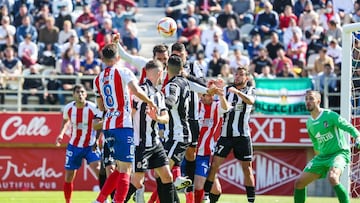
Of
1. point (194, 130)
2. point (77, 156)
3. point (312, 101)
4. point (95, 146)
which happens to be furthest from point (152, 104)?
point (77, 156)

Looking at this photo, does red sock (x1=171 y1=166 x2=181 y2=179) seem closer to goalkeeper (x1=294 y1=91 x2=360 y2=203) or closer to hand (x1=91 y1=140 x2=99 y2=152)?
goalkeeper (x1=294 y1=91 x2=360 y2=203)

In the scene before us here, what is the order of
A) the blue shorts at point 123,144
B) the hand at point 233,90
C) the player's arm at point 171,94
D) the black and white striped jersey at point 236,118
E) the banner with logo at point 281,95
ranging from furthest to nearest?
the banner with logo at point 281,95, the black and white striped jersey at point 236,118, the hand at point 233,90, the player's arm at point 171,94, the blue shorts at point 123,144

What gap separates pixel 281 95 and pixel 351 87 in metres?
6.63

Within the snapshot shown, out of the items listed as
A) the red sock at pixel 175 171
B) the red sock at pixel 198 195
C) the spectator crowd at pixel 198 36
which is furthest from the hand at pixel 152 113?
the spectator crowd at pixel 198 36

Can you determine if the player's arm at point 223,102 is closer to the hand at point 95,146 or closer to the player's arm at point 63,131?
the hand at point 95,146

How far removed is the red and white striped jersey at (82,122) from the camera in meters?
18.0

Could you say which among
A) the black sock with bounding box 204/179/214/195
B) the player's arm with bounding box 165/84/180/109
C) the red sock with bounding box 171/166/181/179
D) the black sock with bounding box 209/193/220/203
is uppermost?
the player's arm with bounding box 165/84/180/109

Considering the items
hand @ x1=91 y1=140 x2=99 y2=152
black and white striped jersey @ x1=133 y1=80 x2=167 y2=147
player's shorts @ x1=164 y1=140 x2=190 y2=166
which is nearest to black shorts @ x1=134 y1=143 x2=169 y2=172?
black and white striped jersey @ x1=133 y1=80 x2=167 y2=147

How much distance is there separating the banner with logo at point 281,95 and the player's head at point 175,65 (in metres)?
10.3

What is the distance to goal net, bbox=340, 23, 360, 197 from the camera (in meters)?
16.9

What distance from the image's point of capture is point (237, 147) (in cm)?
1620

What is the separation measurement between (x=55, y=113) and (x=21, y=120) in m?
0.87

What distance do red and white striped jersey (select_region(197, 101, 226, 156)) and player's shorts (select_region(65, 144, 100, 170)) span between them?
260cm

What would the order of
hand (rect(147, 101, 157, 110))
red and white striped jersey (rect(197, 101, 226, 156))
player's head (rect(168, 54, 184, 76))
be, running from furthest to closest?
1. red and white striped jersey (rect(197, 101, 226, 156))
2. player's head (rect(168, 54, 184, 76))
3. hand (rect(147, 101, 157, 110))
